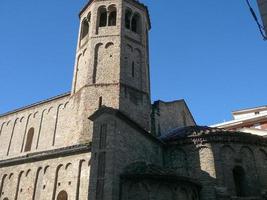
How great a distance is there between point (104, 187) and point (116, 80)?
8.40 meters

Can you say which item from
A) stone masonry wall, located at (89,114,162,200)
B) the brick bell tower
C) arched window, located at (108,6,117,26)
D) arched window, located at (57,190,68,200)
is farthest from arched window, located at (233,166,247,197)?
arched window, located at (108,6,117,26)

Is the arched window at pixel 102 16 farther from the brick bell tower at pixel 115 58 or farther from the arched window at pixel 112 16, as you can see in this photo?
the arched window at pixel 112 16

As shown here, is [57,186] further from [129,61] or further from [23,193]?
[129,61]

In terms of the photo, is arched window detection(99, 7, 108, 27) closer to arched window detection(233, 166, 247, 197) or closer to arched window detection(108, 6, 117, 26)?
arched window detection(108, 6, 117, 26)

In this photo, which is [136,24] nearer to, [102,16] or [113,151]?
[102,16]

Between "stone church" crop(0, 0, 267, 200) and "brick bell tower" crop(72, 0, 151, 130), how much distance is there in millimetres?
67

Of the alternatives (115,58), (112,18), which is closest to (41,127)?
(115,58)

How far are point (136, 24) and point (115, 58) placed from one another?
442 cm

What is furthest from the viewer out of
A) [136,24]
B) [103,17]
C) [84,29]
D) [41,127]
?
[84,29]

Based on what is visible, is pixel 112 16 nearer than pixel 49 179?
No

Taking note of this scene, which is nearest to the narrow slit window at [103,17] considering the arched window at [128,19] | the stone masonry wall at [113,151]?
the arched window at [128,19]

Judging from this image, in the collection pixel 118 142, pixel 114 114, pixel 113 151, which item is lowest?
pixel 113 151

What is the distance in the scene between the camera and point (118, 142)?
1484 cm

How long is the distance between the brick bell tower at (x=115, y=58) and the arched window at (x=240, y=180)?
581 centimetres
